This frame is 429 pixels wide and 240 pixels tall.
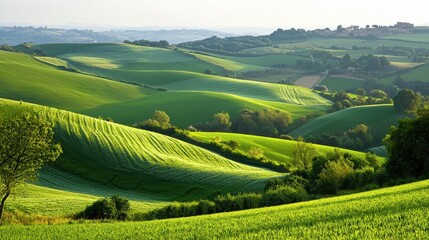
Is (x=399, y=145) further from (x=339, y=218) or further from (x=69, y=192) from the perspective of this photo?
(x=69, y=192)

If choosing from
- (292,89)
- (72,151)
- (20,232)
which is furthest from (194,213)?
(292,89)

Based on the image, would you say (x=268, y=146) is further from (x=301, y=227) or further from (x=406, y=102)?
(x=301, y=227)

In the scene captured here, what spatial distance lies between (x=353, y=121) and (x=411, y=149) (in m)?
71.6

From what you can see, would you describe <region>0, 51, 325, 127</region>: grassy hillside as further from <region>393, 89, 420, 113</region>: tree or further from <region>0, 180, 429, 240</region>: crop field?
<region>0, 180, 429, 240</region>: crop field

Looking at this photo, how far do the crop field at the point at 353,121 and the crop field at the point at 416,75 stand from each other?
6576cm

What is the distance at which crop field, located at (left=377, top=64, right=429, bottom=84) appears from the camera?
183625 mm

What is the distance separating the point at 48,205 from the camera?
38.3 metres

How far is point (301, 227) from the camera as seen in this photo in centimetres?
2164

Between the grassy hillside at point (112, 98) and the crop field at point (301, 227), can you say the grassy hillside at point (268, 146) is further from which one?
the crop field at point (301, 227)

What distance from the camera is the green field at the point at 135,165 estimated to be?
55.2 metres

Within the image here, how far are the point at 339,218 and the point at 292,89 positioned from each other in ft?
504

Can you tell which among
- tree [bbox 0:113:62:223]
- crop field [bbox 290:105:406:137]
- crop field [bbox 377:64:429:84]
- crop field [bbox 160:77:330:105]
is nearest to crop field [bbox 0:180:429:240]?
tree [bbox 0:113:62:223]

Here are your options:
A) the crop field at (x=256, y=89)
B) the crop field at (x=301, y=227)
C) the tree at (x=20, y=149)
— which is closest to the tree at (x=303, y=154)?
the crop field at (x=301, y=227)

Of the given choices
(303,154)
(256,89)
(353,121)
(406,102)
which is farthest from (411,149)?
(256,89)
